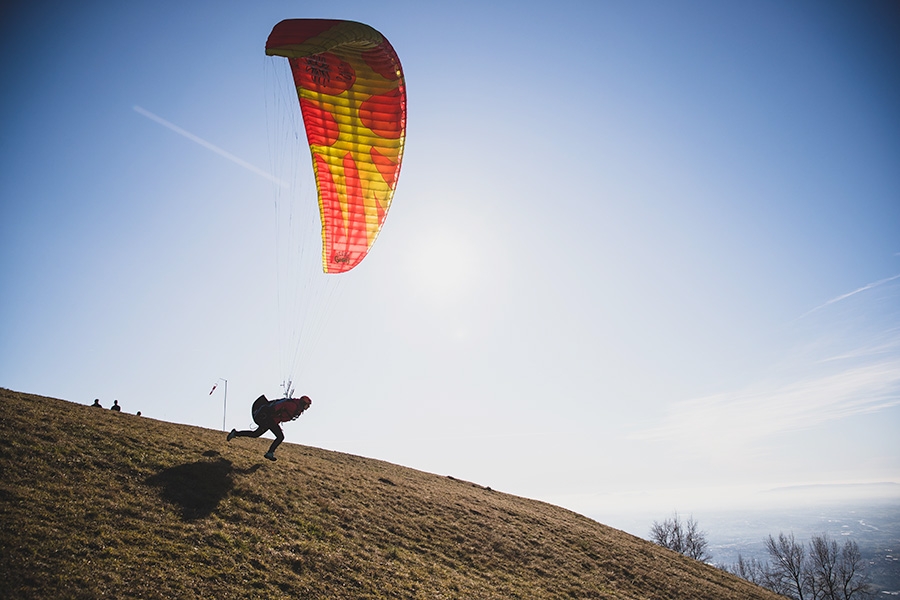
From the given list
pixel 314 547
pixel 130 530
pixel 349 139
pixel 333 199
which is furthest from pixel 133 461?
pixel 349 139

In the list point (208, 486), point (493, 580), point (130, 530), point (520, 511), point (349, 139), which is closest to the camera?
point (130, 530)

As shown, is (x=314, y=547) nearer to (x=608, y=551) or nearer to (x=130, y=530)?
(x=130, y=530)

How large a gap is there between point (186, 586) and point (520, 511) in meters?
17.5

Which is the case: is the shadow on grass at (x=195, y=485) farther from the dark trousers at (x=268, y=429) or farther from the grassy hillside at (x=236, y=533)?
the dark trousers at (x=268, y=429)

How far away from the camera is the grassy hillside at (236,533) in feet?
26.0

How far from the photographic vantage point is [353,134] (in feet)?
52.2

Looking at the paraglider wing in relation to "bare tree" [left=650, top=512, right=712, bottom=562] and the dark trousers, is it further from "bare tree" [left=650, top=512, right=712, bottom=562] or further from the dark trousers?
"bare tree" [left=650, top=512, right=712, bottom=562]

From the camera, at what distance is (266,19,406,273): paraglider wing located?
15.2m

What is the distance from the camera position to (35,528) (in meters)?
7.94

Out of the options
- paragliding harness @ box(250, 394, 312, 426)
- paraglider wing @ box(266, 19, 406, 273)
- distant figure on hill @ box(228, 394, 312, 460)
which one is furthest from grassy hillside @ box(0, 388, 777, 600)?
paraglider wing @ box(266, 19, 406, 273)

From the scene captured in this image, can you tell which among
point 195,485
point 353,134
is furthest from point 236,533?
point 353,134

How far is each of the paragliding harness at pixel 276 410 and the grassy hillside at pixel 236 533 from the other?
175 centimetres

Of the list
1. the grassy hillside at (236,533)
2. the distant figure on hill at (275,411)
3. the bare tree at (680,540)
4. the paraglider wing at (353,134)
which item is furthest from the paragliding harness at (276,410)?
the bare tree at (680,540)

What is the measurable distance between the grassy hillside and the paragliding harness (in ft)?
5.75
